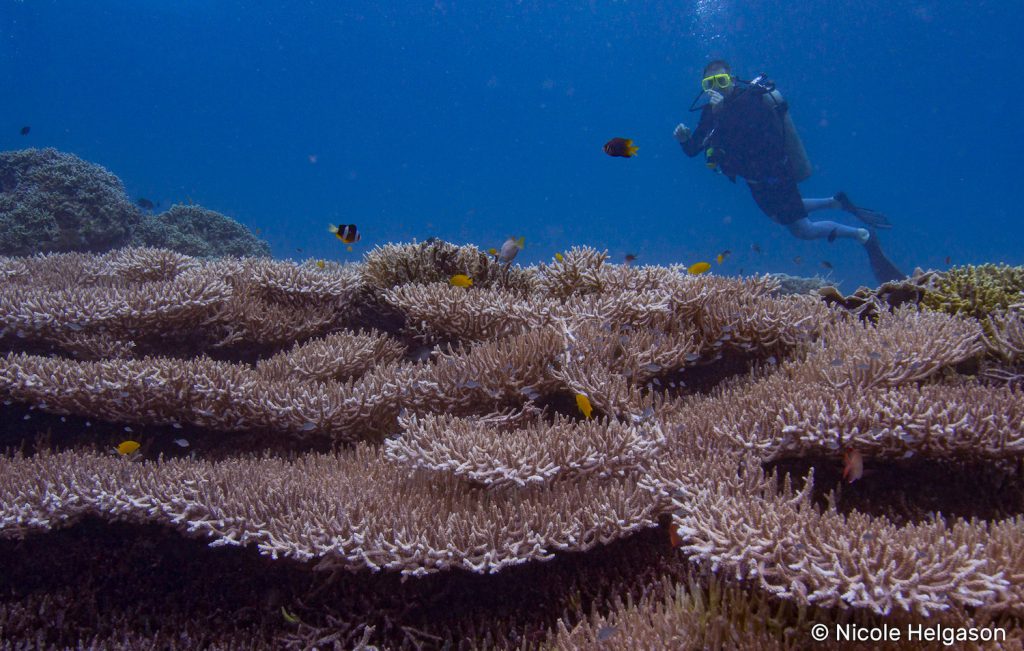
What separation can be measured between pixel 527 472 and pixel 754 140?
17.8 m

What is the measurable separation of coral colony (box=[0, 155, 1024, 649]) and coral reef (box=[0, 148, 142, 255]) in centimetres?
1042

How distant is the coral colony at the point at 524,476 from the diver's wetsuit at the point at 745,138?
526 inches

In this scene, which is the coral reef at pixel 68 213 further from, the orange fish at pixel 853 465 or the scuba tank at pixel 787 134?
the scuba tank at pixel 787 134

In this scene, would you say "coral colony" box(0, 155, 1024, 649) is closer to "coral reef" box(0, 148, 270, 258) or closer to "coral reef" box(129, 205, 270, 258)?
"coral reef" box(0, 148, 270, 258)

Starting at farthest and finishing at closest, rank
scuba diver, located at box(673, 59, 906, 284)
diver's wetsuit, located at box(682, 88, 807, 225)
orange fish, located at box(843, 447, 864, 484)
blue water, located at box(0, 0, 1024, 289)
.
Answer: blue water, located at box(0, 0, 1024, 289) < diver's wetsuit, located at box(682, 88, 807, 225) < scuba diver, located at box(673, 59, 906, 284) < orange fish, located at box(843, 447, 864, 484)

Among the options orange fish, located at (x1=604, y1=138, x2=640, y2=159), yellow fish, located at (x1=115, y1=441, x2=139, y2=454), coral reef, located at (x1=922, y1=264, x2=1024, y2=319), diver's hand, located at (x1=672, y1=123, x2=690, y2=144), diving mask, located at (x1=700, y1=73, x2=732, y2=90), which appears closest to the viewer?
yellow fish, located at (x1=115, y1=441, x2=139, y2=454)

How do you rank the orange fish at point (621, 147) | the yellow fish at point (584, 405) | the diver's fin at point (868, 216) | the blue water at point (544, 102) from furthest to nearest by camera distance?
the blue water at point (544, 102), the diver's fin at point (868, 216), the orange fish at point (621, 147), the yellow fish at point (584, 405)

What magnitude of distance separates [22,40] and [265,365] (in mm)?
166927

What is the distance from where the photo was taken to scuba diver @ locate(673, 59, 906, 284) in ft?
55.4

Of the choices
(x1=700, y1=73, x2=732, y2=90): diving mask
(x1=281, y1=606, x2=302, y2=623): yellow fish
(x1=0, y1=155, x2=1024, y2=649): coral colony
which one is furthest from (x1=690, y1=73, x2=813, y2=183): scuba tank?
(x1=281, y1=606, x2=302, y2=623): yellow fish

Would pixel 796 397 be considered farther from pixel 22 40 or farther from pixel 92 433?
pixel 22 40

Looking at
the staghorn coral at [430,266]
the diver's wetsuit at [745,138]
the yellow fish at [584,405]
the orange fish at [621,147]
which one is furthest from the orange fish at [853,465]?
the diver's wetsuit at [745,138]

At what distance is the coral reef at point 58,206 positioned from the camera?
41.8ft

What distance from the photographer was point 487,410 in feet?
13.6
